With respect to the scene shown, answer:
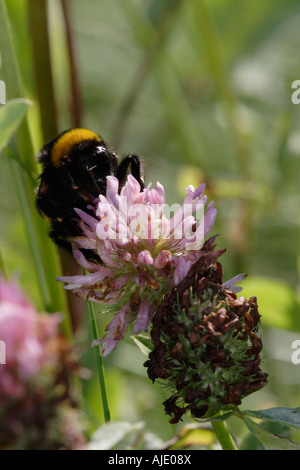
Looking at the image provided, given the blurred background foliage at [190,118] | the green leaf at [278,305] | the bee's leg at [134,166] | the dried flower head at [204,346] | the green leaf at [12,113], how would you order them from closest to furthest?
the dried flower head at [204,346]
the green leaf at [12,113]
the bee's leg at [134,166]
the green leaf at [278,305]
the blurred background foliage at [190,118]

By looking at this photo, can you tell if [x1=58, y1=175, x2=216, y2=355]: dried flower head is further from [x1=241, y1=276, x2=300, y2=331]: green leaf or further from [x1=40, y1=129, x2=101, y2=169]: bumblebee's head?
[x1=241, y1=276, x2=300, y2=331]: green leaf

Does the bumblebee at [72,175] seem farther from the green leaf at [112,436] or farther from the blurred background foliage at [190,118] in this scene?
the green leaf at [112,436]

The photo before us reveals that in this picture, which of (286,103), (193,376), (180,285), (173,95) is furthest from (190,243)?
(286,103)

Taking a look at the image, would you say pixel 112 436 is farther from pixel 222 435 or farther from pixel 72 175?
pixel 72 175

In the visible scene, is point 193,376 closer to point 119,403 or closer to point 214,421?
point 214,421

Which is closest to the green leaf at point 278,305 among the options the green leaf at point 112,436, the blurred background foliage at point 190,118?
the blurred background foliage at point 190,118

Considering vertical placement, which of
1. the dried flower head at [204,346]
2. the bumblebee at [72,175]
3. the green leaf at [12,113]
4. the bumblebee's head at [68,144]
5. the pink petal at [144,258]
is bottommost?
the dried flower head at [204,346]

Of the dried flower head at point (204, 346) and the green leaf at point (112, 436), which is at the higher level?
the dried flower head at point (204, 346)

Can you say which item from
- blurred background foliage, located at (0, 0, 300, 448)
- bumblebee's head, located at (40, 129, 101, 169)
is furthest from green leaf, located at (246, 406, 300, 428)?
bumblebee's head, located at (40, 129, 101, 169)
